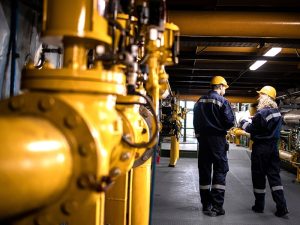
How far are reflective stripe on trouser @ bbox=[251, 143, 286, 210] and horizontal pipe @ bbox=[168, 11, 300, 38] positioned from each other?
1590 mm

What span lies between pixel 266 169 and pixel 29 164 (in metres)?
4.21

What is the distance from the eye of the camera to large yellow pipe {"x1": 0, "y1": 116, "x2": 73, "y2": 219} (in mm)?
738

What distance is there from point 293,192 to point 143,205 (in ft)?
13.8

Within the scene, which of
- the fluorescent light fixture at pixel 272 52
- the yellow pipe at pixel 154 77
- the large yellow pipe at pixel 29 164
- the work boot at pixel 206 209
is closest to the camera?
the large yellow pipe at pixel 29 164

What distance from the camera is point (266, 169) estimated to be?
14.8 feet

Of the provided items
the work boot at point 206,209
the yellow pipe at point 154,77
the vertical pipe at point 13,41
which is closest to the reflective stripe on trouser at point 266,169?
the work boot at point 206,209

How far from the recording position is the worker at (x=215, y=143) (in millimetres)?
4332

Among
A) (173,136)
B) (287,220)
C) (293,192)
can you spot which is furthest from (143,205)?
(173,136)

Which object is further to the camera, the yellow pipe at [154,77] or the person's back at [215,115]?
the person's back at [215,115]

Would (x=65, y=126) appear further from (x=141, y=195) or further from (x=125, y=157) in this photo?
(x=141, y=195)

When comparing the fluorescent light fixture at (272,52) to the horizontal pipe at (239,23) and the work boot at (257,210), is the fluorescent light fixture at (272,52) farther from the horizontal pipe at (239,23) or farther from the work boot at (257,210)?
the work boot at (257,210)

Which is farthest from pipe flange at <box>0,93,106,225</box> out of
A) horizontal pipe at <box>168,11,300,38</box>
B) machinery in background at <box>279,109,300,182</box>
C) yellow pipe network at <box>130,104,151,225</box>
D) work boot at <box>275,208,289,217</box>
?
machinery in background at <box>279,109,300,182</box>

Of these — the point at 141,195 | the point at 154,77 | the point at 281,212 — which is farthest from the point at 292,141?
the point at 154,77

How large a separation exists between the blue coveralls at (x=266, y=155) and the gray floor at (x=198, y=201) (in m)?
0.29
